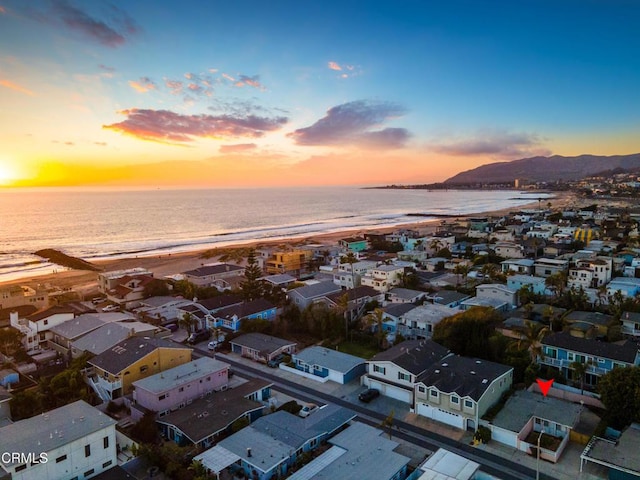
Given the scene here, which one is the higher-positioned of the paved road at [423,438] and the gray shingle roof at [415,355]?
the gray shingle roof at [415,355]

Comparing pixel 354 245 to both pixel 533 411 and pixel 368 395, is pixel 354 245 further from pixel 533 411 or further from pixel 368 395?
pixel 533 411

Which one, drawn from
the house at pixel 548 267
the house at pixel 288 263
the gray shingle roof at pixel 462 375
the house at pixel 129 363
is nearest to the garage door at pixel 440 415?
the gray shingle roof at pixel 462 375

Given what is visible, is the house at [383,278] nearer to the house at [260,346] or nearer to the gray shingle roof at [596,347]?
the house at [260,346]

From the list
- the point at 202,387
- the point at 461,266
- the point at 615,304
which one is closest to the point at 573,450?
the point at 202,387

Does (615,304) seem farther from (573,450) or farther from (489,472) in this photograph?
(489,472)

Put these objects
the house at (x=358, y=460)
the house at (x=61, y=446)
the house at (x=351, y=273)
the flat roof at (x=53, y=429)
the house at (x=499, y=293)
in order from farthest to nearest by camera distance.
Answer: the house at (x=351, y=273) < the house at (x=499, y=293) < the house at (x=358, y=460) < the flat roof at (x=53, y=429) < the house at (x=61, y=446)

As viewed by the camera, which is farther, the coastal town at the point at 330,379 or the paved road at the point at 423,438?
the paved road at the point at 423,438

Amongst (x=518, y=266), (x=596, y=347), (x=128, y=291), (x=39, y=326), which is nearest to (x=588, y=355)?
(x=596, y=347)
